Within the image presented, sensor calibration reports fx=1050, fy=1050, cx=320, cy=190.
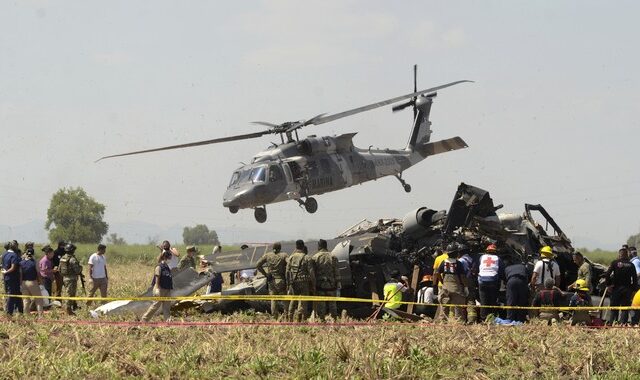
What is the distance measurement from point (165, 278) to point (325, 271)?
2.88m

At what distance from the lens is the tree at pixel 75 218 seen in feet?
357

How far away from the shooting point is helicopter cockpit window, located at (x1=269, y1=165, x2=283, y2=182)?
31234 mm

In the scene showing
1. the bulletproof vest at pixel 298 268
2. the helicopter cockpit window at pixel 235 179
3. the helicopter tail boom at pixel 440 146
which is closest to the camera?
the bulletproof vest at pixel 298 268

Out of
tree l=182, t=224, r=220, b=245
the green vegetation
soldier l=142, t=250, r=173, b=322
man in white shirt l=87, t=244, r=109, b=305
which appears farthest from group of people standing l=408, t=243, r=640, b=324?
tree l=182, t=224, r=220, b=245

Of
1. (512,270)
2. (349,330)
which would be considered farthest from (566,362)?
(512,270)

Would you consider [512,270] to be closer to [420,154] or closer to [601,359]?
[601,359]

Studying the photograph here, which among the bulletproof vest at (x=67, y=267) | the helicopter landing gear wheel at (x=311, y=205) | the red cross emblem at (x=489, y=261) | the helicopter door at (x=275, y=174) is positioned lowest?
the red cross emblem at (x=489, y=261)

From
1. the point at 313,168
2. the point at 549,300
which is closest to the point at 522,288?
the point at 549,300

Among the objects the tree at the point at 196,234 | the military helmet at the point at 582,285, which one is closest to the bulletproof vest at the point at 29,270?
the military helmet at the point at 582,285

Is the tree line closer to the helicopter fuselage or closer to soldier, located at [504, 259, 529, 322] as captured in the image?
the helicopter fuselage

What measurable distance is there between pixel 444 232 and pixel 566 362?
26.7 feet

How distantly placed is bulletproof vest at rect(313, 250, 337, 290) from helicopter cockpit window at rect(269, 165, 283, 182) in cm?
1283

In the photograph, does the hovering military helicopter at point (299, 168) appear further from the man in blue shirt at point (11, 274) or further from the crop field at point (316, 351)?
the crop field at point (316, 351)

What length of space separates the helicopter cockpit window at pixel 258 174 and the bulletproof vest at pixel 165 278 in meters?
12.3
